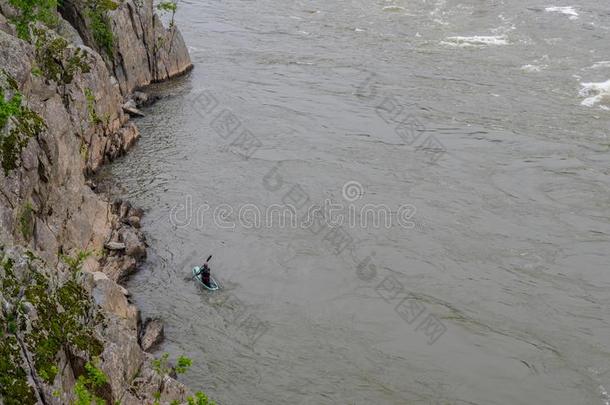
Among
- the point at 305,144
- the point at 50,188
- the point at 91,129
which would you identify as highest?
the point at 50,188

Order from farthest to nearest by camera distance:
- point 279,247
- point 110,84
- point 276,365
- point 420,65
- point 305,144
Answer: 1. point 420,65
2. point 305,144
3. point 110,84
4. point 279,247
5. point 276,365

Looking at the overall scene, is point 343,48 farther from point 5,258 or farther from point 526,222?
point 5,258

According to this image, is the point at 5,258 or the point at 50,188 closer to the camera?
the point at 5,258

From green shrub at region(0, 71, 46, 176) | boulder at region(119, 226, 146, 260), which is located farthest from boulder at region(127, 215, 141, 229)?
green shrub at region(0, 71, 46, 176)

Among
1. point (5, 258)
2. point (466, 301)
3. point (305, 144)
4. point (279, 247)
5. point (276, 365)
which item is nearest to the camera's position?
point (5, 258)

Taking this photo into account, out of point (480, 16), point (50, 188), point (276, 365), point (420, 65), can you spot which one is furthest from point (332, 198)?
point (480, 16)

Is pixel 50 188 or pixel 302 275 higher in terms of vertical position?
pixel 50 188

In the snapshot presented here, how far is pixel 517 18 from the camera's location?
6512 cm

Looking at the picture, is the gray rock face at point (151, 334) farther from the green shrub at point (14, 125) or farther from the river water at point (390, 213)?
the green shrub at point (14, 125)

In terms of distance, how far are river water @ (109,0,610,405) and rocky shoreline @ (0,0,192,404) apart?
2.04 meters

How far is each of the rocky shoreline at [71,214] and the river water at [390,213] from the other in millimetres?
2040

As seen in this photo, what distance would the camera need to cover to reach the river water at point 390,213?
2777 centimetres

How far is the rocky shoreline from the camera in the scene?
17.4 meters

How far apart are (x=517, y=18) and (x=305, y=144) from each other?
30.8 meters
